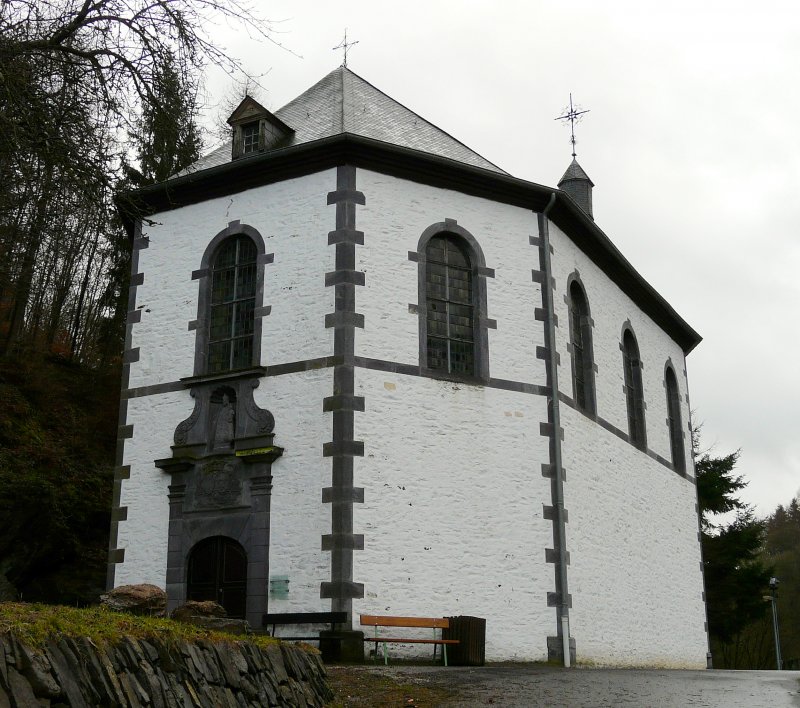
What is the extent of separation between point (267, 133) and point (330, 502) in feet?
22.7

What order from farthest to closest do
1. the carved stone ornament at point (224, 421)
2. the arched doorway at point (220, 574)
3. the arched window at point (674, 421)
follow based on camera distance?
the arched window at point (674, 421) < the carved stone ornament at point (224, 421) < the arched doorway at point (220, 574)

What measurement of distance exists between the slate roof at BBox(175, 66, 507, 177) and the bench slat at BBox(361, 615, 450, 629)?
7.50 m

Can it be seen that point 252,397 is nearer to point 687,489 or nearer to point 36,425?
point 36,425

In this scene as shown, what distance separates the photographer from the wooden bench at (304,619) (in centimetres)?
1424

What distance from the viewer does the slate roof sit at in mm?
18047

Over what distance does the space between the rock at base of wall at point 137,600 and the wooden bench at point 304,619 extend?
3922 mm

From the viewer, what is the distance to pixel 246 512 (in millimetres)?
15711

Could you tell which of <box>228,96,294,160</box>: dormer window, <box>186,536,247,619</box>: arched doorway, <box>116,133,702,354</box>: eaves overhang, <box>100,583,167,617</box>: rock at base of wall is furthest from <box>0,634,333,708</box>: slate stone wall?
<box>228,96,294,160</box>: dormer window

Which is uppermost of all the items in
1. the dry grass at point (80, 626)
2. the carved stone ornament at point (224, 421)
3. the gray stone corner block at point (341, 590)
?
the carved stone ornament at point (224, 421)

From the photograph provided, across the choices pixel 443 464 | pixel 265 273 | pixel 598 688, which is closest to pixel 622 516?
pixel 443 464

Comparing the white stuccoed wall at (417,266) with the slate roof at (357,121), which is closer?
the white stuccoed wall at (417,266)

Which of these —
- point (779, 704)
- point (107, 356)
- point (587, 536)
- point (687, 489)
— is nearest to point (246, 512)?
point (587, 536)

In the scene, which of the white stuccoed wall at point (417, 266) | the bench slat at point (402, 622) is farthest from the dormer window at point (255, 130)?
the bench slat at point (402, 622)

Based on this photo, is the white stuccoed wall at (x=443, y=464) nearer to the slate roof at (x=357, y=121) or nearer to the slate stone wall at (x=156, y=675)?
the slate roof at (x=357, y=121)
